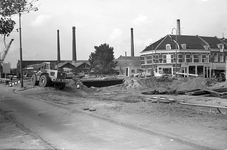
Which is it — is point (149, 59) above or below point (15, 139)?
above

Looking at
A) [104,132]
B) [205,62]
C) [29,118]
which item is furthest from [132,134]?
[205,62]

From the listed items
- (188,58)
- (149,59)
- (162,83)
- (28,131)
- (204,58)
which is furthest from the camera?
(149,59)

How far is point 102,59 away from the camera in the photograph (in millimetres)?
67062

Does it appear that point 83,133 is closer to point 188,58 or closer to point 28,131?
point 28,131

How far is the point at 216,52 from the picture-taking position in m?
66.2

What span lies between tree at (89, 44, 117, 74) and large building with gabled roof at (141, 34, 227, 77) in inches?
322

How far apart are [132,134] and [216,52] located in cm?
6301

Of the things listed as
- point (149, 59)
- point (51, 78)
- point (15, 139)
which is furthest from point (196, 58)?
point (15, 139)

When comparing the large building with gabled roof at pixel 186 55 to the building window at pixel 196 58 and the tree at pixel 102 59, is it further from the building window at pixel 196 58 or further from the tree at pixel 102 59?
the tree at pixel 102 59

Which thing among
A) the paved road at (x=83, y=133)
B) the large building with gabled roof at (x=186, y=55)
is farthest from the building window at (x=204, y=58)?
the paved road at (x=83, y=133)

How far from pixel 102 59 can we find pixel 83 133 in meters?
58.7

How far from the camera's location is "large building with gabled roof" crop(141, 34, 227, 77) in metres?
61.0

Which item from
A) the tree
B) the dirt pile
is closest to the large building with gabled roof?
the tree

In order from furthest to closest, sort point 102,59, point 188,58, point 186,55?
1. point 102,59
2. point 188,58
3. point 186,55
